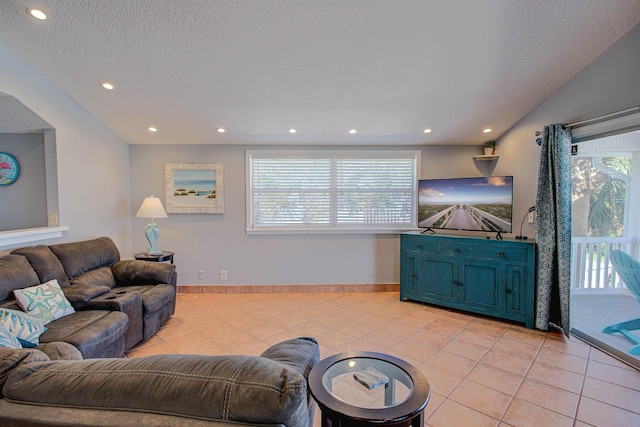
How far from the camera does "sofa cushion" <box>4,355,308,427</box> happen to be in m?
0.78

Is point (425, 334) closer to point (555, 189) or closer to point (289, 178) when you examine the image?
point (555, 189)

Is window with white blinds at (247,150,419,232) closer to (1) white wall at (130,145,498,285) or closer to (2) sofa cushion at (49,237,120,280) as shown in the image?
(1) white wall at (130,145,498,285)

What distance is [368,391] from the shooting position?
1.36 m

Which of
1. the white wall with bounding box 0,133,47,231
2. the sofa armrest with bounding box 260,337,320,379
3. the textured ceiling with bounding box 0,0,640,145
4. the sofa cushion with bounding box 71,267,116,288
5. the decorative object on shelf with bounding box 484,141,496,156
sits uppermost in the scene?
the textured ceiling with bounding box 0,0,640,145

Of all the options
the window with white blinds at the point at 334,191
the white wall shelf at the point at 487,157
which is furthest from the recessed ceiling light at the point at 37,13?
the white wall shelf at the point at 487,157

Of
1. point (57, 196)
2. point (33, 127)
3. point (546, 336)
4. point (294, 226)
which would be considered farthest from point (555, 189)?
point (33, 127)

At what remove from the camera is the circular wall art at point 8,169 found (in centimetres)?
317

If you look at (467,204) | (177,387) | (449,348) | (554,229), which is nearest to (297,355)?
(177,387)

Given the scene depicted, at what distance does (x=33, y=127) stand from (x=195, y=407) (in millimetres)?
3642

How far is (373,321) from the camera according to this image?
10.9 feet

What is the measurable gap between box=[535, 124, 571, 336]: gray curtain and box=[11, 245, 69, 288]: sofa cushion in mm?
4640

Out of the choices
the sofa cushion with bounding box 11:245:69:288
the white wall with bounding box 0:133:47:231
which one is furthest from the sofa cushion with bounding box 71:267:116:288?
the white wall with bounding box 0:133:47:231

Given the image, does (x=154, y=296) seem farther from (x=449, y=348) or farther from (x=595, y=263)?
(x=595, y=263)

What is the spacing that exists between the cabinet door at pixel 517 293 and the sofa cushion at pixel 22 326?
413cm
